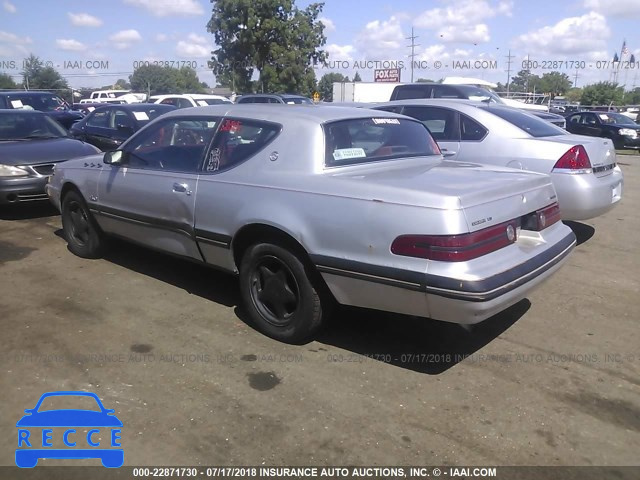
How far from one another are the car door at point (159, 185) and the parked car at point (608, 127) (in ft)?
59.8

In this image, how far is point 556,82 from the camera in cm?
9756

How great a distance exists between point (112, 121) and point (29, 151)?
3563mm

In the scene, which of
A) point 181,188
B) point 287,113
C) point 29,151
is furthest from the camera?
point 29,151

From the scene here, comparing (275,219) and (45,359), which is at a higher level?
(275,219)

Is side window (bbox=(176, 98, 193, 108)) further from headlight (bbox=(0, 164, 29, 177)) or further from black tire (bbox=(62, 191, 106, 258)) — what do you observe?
black tire (bbox=(62, 191, 106, 258))

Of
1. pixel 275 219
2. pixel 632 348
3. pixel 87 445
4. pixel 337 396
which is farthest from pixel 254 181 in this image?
pixel 632 348

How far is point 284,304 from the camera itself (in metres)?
3.93

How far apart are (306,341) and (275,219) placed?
886 millimetres

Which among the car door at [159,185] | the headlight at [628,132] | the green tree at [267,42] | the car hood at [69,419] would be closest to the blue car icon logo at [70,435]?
the car hood at [69,419]

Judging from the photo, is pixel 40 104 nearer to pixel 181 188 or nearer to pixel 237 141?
pixel 181 188

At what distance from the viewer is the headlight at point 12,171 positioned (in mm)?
7262

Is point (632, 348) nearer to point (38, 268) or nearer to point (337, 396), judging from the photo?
point (337, 396)

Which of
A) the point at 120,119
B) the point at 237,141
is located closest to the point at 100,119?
the point at 120,119

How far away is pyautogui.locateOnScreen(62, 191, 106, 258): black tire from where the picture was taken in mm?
5650
